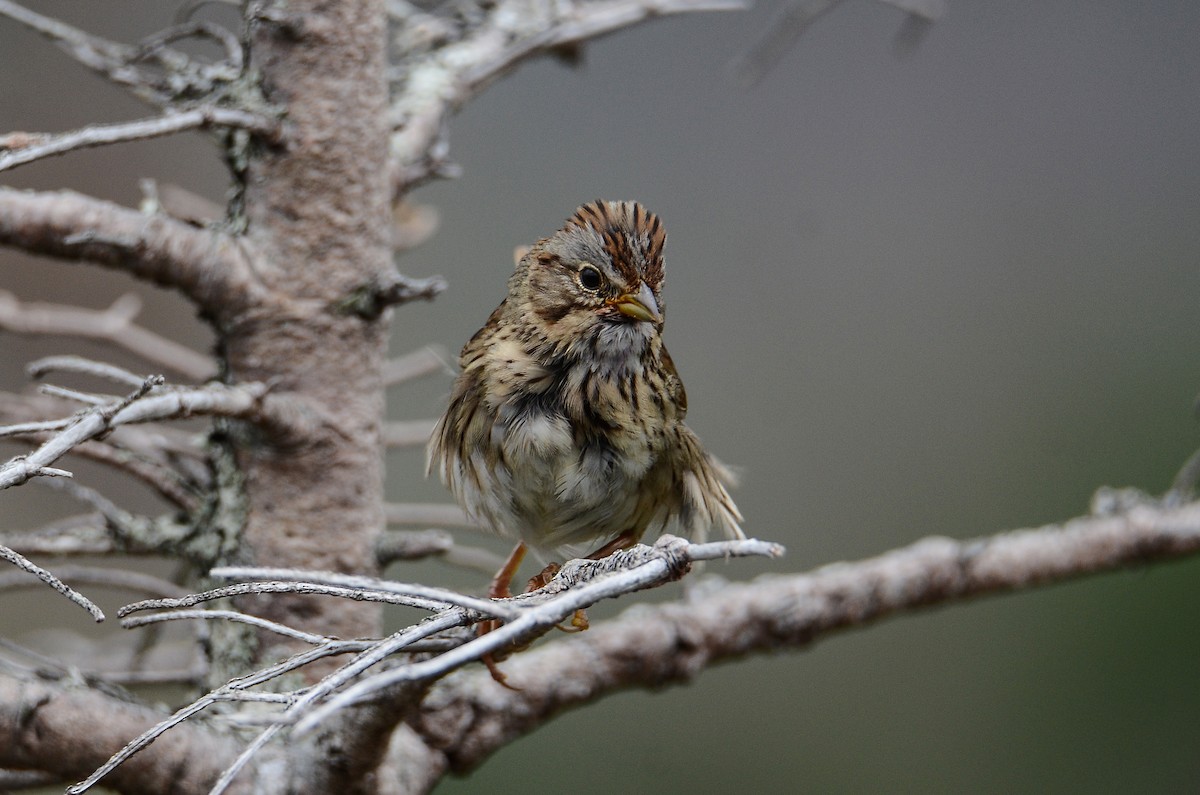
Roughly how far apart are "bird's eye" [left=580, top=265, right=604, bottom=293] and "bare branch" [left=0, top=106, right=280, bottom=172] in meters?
0.60

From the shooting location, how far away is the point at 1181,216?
6.32 meters

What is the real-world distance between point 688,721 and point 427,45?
3665mm

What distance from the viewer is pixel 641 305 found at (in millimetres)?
2113

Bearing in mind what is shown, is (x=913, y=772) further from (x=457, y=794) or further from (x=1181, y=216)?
(x=1181, y=216)

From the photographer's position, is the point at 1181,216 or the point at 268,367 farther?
the point at 1181,216

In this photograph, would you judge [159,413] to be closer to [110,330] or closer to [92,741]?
[92,741]

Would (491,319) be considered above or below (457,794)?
above

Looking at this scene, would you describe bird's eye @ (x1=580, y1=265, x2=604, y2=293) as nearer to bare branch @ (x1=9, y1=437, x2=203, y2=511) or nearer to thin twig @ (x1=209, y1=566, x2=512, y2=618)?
bare branch @ (x1=9, y1=437, x2=203, y2=511)

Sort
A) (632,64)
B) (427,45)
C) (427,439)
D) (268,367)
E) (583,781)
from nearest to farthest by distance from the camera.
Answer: (268,367) → (427,439) → (427,45) → (583,781) → (632,64)

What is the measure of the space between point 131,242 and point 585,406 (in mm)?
848

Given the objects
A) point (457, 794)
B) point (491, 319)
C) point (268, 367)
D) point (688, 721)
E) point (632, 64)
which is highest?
point (632, 64)

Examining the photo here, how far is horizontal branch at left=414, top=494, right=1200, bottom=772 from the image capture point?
2031mm

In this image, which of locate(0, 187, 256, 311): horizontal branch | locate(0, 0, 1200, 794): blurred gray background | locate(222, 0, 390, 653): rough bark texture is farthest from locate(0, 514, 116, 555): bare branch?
locate(0, 0, 1200, 794): blurred gray background

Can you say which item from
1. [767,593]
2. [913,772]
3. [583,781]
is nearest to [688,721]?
[583,781]
